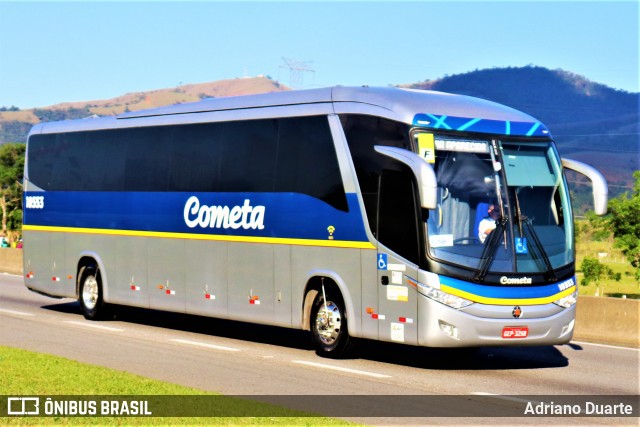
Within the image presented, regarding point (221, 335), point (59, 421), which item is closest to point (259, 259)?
point (221, 335)

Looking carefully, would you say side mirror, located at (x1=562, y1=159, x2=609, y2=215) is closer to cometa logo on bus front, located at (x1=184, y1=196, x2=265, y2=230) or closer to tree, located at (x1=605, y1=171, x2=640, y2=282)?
cometa logo on bus front, located at (x1=184, y1=196, x2=265, y2=230)

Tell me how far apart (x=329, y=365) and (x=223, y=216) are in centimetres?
438

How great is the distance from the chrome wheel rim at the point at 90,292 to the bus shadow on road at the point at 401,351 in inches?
18.8

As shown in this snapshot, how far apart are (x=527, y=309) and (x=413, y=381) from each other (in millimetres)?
2012

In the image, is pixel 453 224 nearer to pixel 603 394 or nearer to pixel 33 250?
pixel 603 394

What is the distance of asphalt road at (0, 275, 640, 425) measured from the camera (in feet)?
43.9

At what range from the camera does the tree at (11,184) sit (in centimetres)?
13150

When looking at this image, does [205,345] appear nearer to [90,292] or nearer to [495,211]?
[495,211]

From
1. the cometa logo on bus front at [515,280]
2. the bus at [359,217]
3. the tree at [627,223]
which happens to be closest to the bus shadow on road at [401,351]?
the bus at [359,217]

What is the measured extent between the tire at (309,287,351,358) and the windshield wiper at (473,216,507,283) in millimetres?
2454

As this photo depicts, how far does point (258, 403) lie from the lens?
468 inches

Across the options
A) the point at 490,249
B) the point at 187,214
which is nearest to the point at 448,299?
the point at 490,249

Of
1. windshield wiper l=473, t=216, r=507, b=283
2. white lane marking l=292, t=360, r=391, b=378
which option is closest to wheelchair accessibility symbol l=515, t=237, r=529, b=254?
windshield wiper l=473, t=216, r=507, b=283

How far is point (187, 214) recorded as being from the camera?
810 inches
